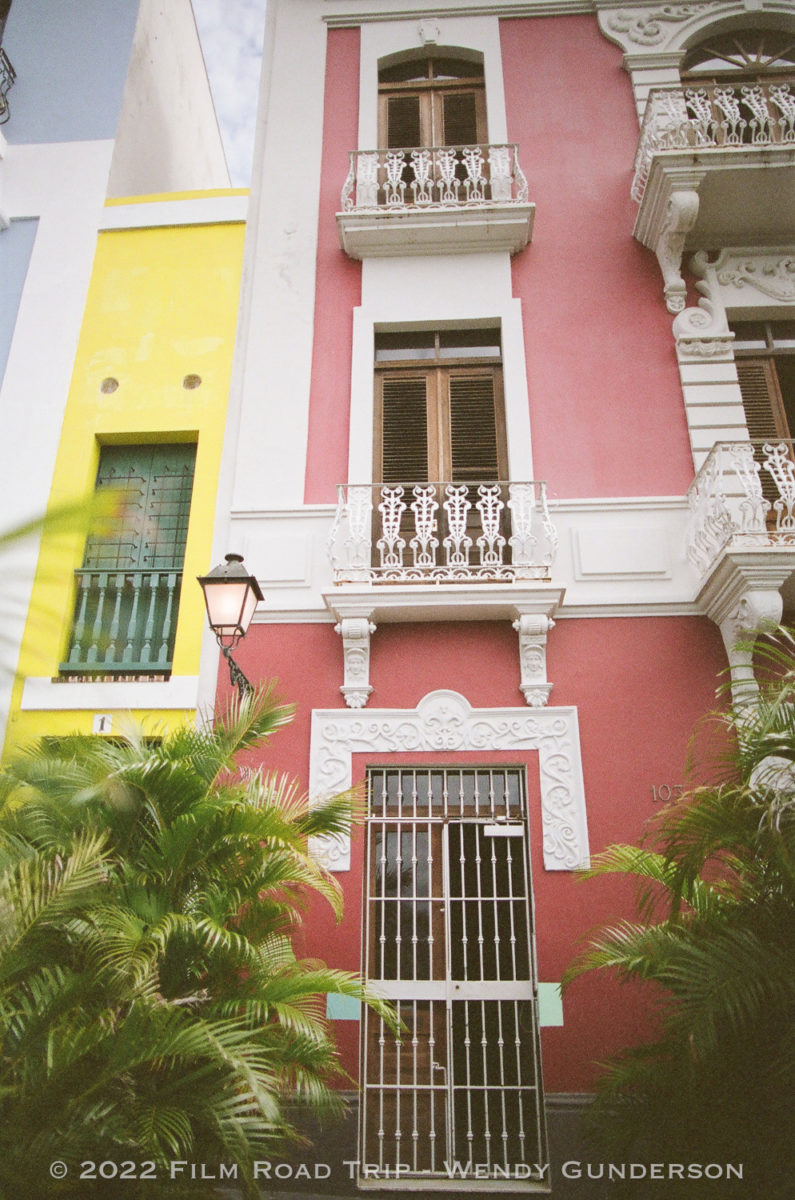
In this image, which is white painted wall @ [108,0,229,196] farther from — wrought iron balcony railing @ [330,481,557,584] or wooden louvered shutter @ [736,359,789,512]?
wooden louvered shutter @ [736,359,789,512]

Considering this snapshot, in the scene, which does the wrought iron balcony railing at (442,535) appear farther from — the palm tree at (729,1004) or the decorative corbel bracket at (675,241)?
the palm tree at (729,1004)

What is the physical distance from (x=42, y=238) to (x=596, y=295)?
553 cm

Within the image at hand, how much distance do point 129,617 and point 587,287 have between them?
5104 mm

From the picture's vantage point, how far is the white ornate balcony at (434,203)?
7617 millimetres

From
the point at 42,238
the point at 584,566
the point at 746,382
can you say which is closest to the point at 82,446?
the point at 42,238

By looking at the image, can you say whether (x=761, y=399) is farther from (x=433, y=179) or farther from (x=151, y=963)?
(x=151, y=963)

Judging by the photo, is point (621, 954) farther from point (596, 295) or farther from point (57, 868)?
point (596, 295)

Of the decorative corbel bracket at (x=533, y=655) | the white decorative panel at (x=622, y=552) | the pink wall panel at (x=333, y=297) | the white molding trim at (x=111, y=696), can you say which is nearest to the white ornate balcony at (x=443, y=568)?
the decorative corbel bracket at (x=533, y=655)

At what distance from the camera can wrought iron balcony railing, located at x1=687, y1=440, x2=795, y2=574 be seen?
5.86 metres

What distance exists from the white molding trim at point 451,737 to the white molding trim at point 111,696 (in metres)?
1.12

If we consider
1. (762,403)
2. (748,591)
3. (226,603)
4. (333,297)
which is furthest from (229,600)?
(762,403)

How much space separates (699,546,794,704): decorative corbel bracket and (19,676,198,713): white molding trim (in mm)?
4086

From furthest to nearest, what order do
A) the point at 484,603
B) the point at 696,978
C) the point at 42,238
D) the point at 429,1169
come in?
the point at 42,238 → the point at 484,603 → the point at 429,1169 → the point at 696,978

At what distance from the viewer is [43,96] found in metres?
9.01
